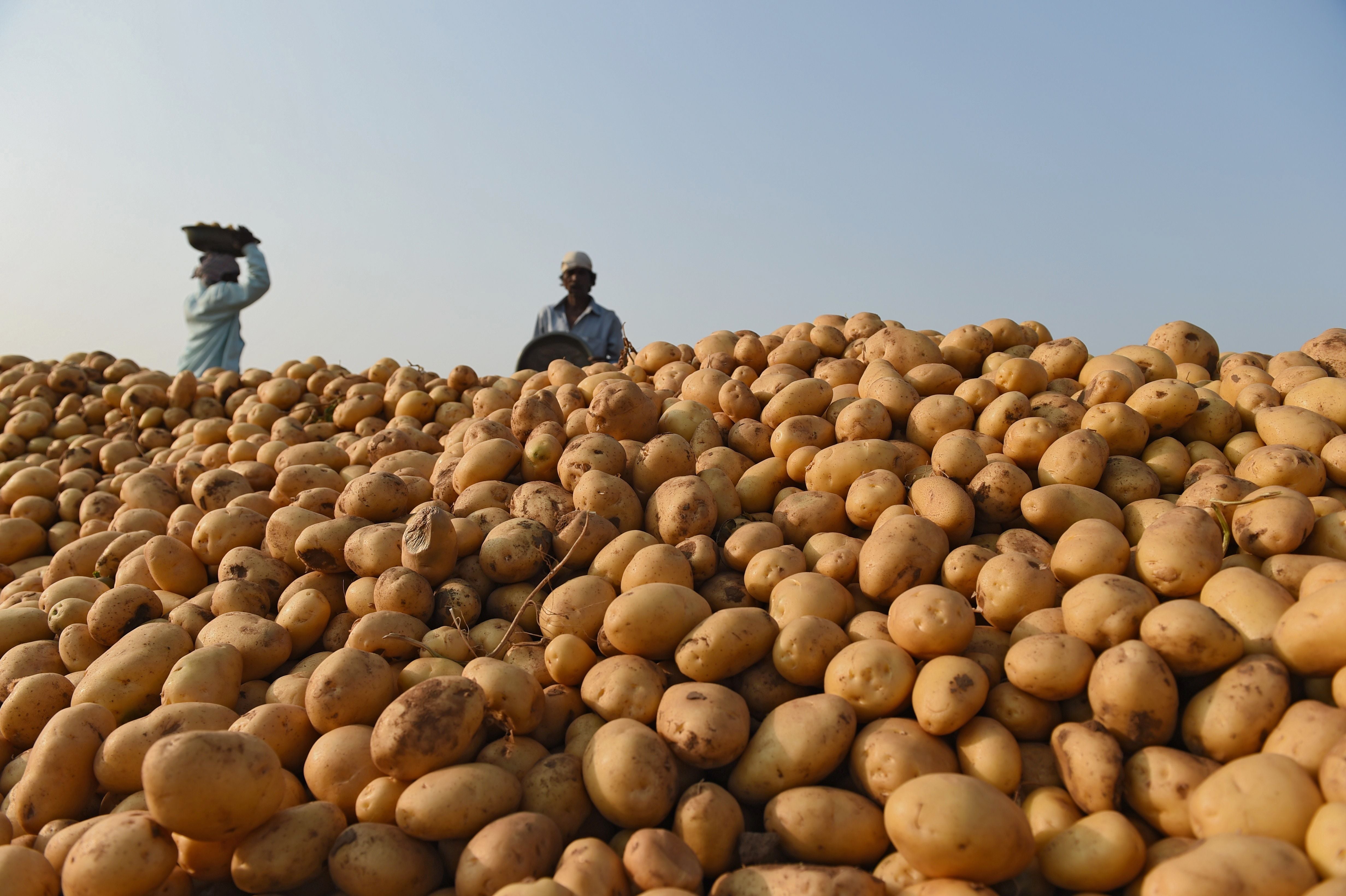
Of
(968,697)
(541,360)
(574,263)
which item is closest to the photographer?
(968,697)

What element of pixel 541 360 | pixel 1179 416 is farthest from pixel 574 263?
pixel 1179 416

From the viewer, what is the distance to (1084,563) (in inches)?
89.4

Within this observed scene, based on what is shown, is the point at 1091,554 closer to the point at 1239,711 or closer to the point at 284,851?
the point at 1239,711

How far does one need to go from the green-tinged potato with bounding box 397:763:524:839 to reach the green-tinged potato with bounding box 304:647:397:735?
347mm

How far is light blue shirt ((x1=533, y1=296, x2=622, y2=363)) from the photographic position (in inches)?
352

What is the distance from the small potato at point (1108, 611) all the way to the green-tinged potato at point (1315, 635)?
268 millimetres

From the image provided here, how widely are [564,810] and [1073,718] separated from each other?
1.28 m

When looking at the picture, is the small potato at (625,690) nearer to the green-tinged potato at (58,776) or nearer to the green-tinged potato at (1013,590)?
the green-tinged potato at (1013,590)

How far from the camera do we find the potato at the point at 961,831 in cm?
158

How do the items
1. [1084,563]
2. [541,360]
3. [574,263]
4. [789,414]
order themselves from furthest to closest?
[574,263] < [541,360] < [789,414] < [1084,563]

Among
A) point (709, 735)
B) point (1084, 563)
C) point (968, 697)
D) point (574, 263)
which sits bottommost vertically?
point (709, 735)

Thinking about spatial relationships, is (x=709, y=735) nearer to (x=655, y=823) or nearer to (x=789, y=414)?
(x=655, y=823)

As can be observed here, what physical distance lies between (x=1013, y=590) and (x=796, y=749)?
770mm

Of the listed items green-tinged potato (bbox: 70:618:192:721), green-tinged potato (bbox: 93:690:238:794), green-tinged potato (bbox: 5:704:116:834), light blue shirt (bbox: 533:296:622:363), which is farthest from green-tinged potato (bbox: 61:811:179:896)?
light blue shirt (bbox: 533:296:622:363)
